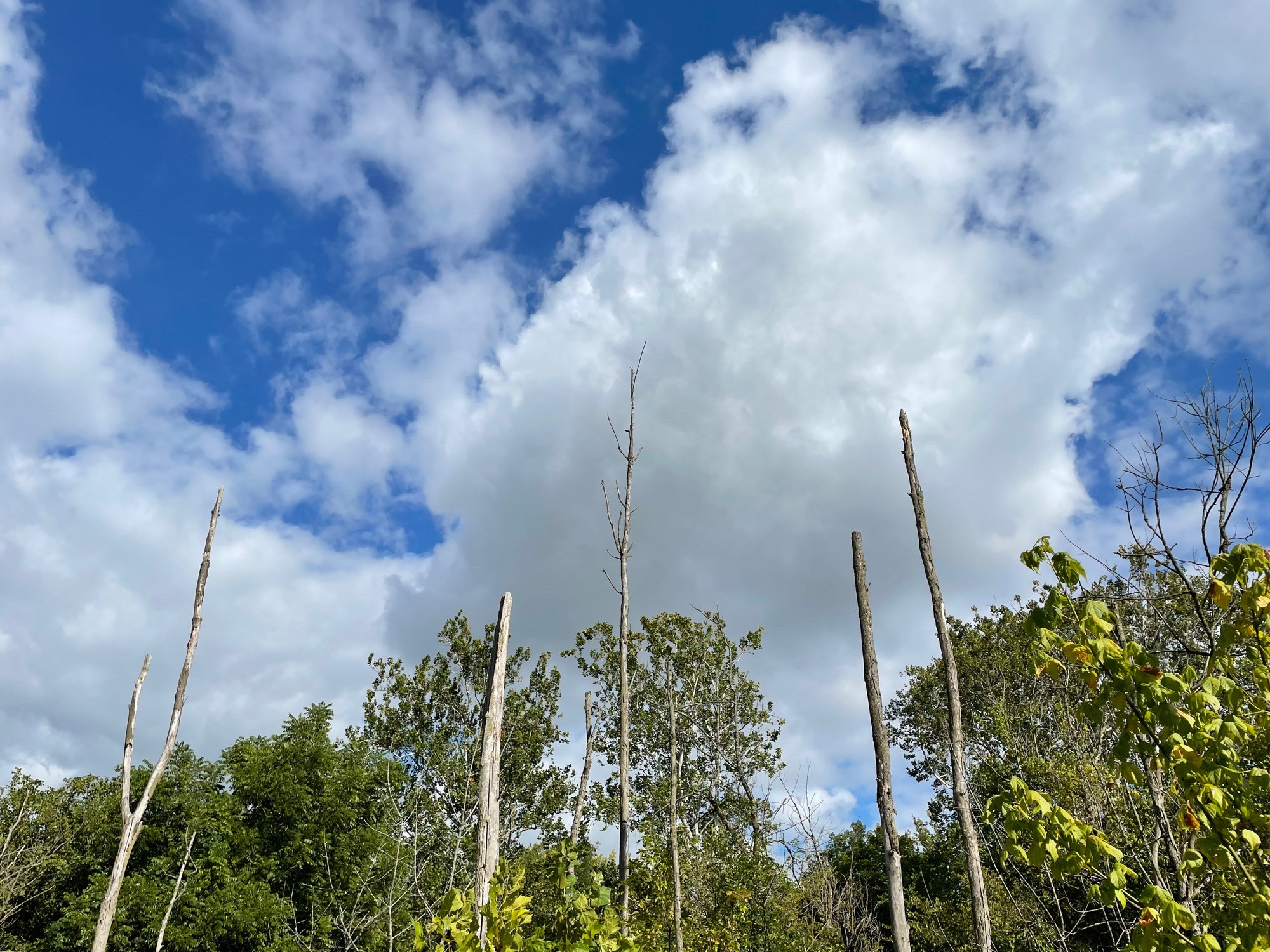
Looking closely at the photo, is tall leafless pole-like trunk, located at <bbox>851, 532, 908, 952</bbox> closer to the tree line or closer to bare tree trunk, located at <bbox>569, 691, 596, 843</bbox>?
the tree line

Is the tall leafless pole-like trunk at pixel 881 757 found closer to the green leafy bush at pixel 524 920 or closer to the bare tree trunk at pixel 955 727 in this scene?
the bare tree trunk at pixel 955 727

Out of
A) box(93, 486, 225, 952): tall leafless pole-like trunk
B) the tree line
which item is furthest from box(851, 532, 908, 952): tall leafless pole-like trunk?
box(93, 486, 225, 952): tall leafless pole-like trunk

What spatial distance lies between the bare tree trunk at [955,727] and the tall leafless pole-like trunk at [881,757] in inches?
28.6

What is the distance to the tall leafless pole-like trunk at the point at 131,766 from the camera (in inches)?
372

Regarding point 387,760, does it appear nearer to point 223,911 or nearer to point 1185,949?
point 223,911

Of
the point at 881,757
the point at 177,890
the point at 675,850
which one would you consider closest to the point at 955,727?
the point at 881,757

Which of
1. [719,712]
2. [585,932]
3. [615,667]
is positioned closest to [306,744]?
[615,667]

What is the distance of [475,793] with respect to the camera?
17.3 metres

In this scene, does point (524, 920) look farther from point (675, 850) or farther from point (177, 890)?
point (177, 890)

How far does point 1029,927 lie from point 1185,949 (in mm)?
13457

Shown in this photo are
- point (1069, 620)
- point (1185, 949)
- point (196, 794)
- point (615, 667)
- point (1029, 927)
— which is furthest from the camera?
point (615, 667)

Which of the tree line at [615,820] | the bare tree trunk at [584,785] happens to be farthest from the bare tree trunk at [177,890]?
the bare tree trunk at [584,785]

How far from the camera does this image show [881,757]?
9523mm

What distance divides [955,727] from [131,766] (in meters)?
10.2
